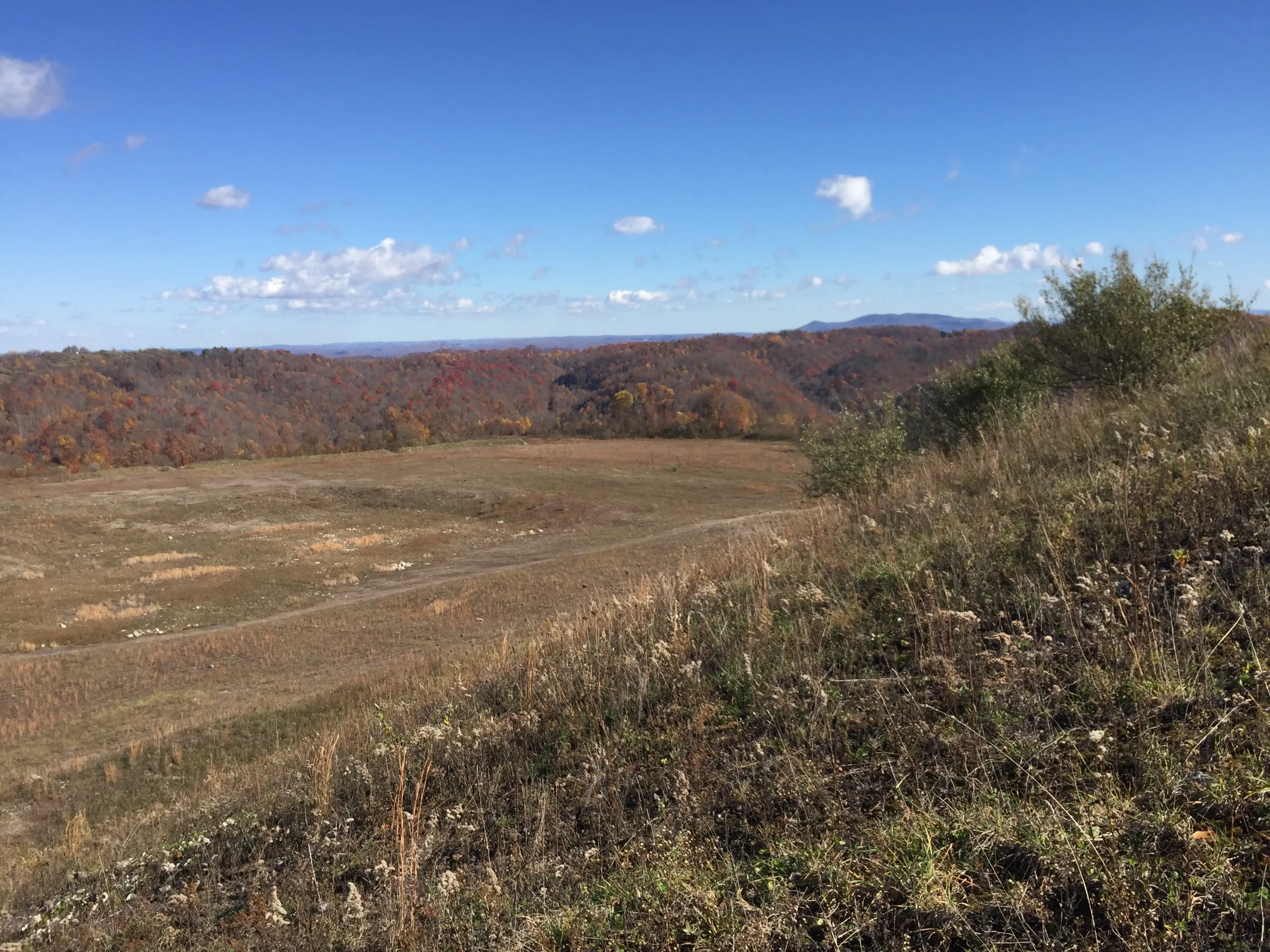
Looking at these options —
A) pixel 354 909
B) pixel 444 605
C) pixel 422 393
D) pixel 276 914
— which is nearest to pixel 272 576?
pixel 444 605

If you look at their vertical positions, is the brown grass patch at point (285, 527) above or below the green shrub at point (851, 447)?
below

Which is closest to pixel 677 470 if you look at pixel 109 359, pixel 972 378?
pixel 972 378

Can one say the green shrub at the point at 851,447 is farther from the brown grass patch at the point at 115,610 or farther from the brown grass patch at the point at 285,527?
the brown grass patch at the point at 285,527

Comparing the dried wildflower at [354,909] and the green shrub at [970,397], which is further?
the green shrub at [970,397]

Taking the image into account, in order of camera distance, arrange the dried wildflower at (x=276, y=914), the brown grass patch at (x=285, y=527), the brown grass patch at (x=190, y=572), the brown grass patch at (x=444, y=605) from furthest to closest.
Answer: the brown grass patch at (x=285, y=527) < the brown grass patch at (x=190, y=572) < the brown grass patch at (x=444, y=605) < the dried wildflower at (x=276, y=914)

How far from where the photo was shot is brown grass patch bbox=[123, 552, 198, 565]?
2906 cm

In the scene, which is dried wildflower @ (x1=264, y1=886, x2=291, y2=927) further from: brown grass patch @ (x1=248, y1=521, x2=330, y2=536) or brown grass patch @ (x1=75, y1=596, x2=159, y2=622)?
brown grass patch @ (x1=248, y1=521, x2=330, y2=536)

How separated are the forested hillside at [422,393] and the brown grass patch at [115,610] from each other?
154 ft

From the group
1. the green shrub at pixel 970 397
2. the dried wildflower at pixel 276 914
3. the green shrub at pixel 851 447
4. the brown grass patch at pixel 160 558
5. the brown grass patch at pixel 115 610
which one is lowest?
the brown grass patch at pixel 115 610

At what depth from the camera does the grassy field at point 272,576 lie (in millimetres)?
12734

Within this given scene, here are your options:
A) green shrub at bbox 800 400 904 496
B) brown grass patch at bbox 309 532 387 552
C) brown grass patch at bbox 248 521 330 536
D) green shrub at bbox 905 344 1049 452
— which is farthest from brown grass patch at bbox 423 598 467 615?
brown grass patch at bbox 248 521 330 536

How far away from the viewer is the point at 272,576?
2661cm

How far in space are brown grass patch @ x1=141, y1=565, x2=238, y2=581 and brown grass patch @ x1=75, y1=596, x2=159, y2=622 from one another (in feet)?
8.18

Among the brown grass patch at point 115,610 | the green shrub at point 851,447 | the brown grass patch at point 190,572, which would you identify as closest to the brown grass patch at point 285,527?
the brown grass patch at point 190,572
